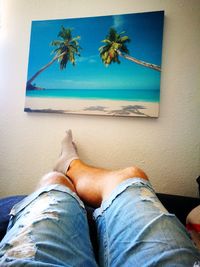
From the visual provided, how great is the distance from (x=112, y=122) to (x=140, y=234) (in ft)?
2.27

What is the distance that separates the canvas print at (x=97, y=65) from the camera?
103 cm

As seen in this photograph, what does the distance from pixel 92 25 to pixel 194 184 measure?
3.23 feet

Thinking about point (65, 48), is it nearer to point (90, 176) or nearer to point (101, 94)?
point (101, 94)

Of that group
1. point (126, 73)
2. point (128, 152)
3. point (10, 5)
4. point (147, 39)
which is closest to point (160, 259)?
point (128, 152)

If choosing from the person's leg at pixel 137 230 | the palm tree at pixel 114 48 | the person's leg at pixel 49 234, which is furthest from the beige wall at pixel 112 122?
the person's leg at pixel 49 234

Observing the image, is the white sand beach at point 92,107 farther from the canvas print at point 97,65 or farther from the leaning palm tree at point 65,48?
the leaning palm tree at point 65,48

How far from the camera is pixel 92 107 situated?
1085 mm

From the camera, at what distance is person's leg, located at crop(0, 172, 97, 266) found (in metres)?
0.38

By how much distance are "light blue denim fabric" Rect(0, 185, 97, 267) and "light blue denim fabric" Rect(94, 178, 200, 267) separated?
0.18ft

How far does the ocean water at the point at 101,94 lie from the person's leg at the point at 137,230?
465 mm

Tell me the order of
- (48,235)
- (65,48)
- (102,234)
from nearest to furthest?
(48,235) → (102,234) → (65,48)

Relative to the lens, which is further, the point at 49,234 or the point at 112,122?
the point at 112,122

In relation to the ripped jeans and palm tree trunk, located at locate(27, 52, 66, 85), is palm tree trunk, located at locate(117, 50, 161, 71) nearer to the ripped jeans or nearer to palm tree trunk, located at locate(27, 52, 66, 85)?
palm tree trunk, located at locate(27, 52, 66, 85)

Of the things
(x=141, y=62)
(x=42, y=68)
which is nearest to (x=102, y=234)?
(x=141, y=62)
